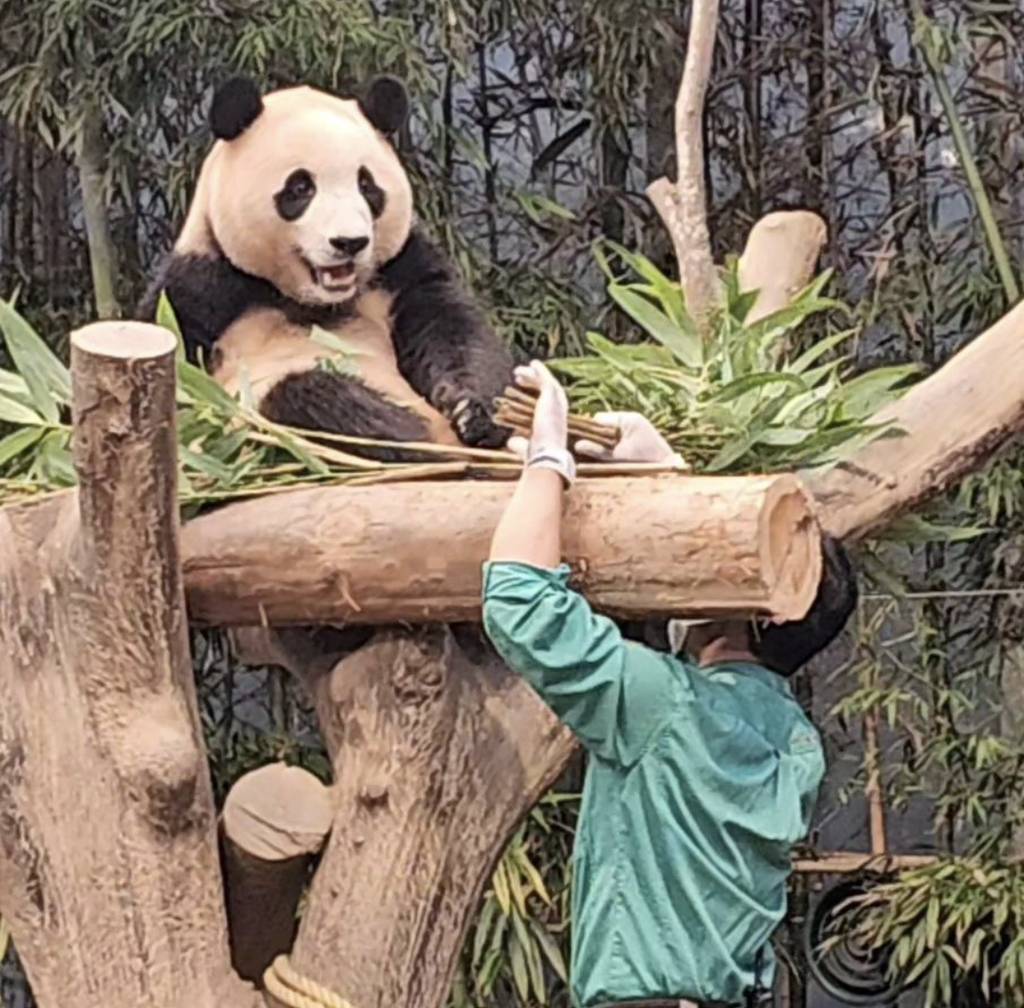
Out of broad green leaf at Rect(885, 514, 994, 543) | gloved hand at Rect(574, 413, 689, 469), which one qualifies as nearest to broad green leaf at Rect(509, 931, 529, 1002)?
broad green leaf at Rect(885, 514, 994, 543)

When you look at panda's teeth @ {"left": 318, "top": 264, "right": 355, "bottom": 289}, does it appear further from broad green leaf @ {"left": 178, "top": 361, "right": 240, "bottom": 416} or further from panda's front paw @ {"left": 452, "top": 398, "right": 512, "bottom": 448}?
broad green leaf @ {"left": 178, "top": 361, "right": 240, "bottom": 416}

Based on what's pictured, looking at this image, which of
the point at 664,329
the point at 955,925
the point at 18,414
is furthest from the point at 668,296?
the point at 955,925

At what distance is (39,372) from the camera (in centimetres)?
188

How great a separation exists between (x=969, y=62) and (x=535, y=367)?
215 centimetres

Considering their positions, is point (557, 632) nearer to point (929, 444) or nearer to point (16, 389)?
point (929, 444)

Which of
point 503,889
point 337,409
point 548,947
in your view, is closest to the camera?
point 337,409

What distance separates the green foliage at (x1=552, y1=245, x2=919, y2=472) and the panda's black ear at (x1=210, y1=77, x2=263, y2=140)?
1.48ft

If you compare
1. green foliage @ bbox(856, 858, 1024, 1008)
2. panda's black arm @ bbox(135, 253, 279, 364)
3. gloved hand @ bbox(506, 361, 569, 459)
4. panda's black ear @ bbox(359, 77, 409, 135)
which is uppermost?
panda's black ear @ bbox(359, 77, 409, 135)

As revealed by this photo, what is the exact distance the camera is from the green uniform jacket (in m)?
1.64

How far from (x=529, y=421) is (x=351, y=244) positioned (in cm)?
52

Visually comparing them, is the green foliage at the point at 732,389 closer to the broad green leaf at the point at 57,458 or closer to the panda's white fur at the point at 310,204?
the panda's white fur at the point at 310,204

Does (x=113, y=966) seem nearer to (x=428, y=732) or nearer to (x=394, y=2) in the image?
(x=428, y=732)

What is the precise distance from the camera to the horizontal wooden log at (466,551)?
163cm

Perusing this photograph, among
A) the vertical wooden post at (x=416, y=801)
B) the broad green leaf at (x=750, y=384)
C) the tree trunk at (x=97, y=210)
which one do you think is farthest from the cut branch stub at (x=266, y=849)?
the tree trunk at (x=97, y=210)
